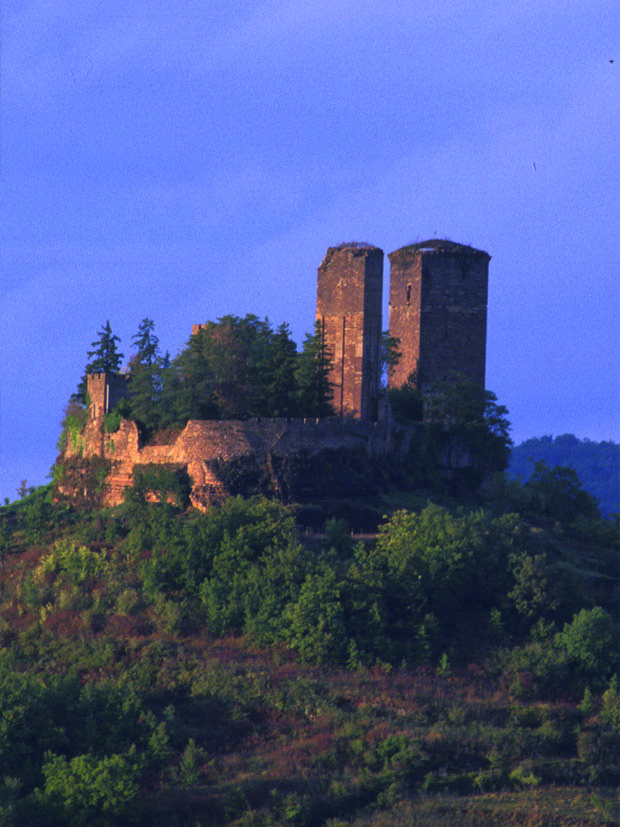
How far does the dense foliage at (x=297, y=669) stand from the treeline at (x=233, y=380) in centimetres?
302

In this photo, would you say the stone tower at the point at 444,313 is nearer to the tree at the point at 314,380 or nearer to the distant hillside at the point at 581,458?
the tree at the point at 314,380

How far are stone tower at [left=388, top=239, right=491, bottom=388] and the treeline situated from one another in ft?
35.7

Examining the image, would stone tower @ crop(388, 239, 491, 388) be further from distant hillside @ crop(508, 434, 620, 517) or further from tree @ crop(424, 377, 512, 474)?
distant hillside @ crop(508, 434, 620, 517)

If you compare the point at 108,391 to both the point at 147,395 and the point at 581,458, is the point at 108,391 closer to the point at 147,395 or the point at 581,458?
the point at 147,395

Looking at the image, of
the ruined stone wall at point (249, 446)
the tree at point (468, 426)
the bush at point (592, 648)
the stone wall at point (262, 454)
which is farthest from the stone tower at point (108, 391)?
the bush at point (592, 648)

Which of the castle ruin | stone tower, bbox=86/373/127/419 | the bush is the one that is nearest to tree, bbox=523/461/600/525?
the castle ruin

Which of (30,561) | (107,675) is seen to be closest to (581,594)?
(107,675)

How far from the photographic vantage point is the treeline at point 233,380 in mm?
46625

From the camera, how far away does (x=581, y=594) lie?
41.5 meters

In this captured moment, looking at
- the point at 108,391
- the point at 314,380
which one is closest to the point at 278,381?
the point at 314,380

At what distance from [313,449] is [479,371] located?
16347mm

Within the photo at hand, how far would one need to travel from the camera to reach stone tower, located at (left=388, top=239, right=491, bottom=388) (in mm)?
58938

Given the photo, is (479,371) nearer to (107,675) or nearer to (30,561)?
(30,561)

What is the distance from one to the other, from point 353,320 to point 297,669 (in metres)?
15.5
